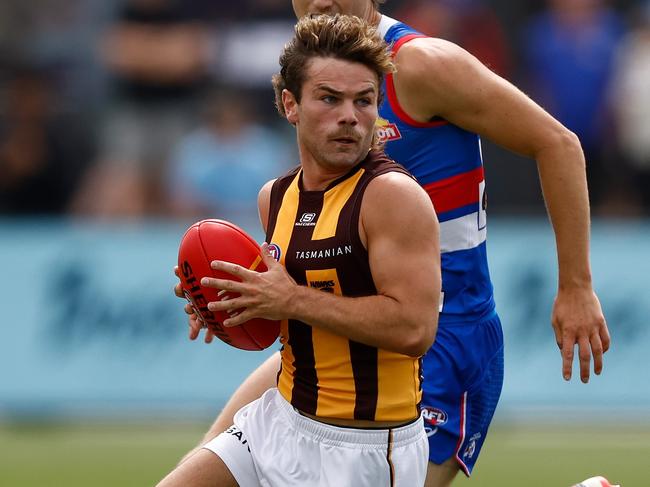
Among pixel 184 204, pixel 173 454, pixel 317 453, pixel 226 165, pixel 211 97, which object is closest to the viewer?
pixel 317 453

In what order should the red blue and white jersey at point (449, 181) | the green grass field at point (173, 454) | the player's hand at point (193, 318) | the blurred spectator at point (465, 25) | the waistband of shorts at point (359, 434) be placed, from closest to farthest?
the waistband of shorts at point (359, 434) < the player's hand at point (193, 318) < the red blue and white jersey at point (449, 181) < the green grass field at point (173, 454) < the blurred spectator at point (465, 25)

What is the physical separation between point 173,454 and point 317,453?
4.65m

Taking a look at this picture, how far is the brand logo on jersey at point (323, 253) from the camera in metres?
4.34

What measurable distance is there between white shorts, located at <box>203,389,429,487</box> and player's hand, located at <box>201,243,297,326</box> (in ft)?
1.61

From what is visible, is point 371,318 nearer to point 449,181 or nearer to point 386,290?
point 386,290

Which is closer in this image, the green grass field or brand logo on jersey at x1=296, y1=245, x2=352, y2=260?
brand logo on jersey at x1=296, y1=245, x2=352, y2=260

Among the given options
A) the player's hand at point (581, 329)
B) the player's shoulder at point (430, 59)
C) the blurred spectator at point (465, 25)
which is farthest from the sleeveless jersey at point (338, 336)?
the blurred spectator at point (465, 25)

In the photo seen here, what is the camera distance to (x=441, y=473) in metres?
4.92

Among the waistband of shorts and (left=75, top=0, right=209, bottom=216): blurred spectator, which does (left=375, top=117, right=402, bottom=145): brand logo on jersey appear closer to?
the waistband of shorts

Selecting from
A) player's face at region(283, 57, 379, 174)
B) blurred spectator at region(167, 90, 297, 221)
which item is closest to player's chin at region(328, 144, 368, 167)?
player's face at region(283, 57, 379, 174)

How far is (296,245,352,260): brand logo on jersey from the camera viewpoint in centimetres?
434

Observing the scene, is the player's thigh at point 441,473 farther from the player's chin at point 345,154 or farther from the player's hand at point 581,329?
the player's chin at point 345,154

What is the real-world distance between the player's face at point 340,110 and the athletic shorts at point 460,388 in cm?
87

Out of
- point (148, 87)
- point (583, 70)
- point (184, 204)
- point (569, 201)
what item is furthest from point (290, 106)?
point (148, 87)
